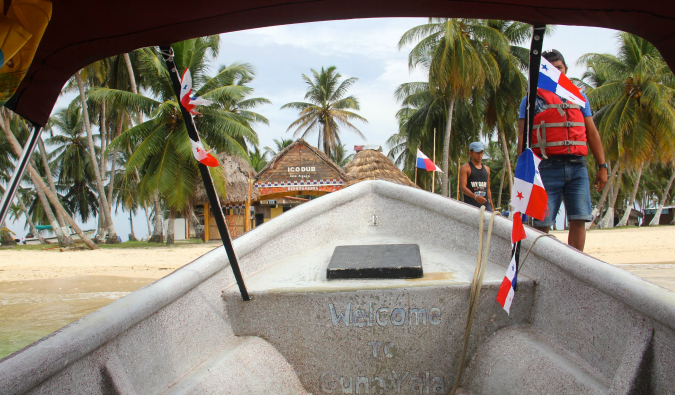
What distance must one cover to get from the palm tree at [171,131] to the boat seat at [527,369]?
14.5 metres

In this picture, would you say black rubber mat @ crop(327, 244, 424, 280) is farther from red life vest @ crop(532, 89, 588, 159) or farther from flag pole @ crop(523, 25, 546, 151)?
red life vest @ crop(532, 89, 588, 159)

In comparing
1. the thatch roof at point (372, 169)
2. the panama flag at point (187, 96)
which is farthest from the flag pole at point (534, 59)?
the thatch roof at point (372, 169)

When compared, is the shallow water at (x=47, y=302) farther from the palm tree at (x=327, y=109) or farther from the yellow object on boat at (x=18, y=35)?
the palm tree at (x=327, y=109)

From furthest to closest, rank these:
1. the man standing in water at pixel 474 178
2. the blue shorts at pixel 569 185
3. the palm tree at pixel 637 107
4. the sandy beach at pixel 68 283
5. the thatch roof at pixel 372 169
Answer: the palm tree at pixel 637 107, the thatch roof at pixel 372 169, the man standing in water at pixel 474 178, the sandy beach at pixel 68 283, the blue shorts at pixel 569 185

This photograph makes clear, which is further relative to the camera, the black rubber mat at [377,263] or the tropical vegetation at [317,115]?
the tropical vegetation at [317,115]

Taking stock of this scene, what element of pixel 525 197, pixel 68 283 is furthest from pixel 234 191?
pixel 525 197

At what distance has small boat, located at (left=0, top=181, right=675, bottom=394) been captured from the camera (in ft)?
3.95

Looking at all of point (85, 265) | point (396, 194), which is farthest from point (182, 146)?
point (396, 194)

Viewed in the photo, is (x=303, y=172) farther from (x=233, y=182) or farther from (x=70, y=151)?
(x=70, y=151)

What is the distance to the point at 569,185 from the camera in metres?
2.59

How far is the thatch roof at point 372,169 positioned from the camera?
39.9 feet

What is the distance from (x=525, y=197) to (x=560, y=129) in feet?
4.54

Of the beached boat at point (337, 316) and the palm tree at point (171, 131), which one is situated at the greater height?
the palm tree at point (171, 131)

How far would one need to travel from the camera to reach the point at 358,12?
1252 millimetres
